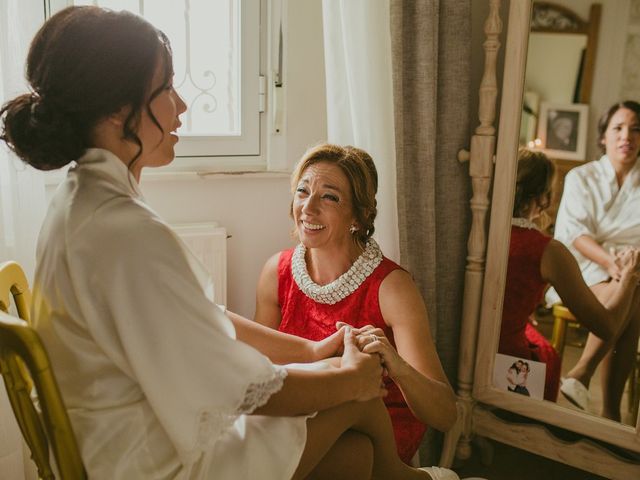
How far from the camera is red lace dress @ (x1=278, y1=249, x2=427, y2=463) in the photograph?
1.71 metres

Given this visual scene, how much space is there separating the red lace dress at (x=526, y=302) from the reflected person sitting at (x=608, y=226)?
0.08 metres

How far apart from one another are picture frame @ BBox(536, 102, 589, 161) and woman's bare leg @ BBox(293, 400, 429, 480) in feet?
3.14

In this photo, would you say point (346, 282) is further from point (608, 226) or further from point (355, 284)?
point (608, 226)

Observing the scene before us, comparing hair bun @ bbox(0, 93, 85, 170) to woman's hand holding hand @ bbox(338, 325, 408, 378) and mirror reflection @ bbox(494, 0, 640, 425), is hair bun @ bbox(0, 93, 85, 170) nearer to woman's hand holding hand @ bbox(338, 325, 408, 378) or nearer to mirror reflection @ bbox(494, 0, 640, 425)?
woman's hand holding hand @ bbox(338, 325, 408, 378)

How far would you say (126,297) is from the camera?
3.18 feet

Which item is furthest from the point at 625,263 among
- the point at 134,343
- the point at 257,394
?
the point at 134,343

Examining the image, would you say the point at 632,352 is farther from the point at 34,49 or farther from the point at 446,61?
the point at 34,49

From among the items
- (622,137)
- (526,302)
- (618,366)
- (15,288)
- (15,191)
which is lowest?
(618,366)

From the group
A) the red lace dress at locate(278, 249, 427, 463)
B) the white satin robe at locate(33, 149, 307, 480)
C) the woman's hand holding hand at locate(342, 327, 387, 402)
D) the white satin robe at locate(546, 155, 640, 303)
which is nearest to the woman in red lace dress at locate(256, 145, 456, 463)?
the red lace dress at locate(278, 249, 427, 463)

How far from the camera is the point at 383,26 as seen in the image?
72.4 inches

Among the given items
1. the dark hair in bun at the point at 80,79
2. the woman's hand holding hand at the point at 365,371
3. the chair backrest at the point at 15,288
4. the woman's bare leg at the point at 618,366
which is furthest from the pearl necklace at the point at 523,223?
the chair backrest at the point at 15,288

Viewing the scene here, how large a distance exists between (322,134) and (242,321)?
2.89 ft

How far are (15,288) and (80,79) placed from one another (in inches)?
19.0

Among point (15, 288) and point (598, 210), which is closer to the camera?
point (15, 288)
